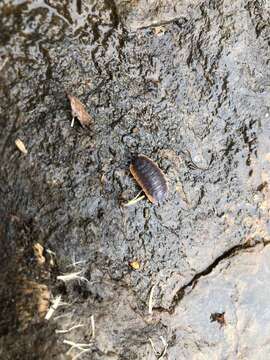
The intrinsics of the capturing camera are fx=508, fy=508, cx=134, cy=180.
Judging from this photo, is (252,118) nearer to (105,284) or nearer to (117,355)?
(105,284)

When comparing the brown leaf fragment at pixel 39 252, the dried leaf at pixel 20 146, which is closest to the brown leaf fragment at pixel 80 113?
the dried leaf at pixel 20 146

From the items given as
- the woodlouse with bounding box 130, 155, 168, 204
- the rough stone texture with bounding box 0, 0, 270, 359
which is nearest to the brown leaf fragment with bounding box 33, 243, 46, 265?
the rough stone texture with bounding box 0, 0, 270, 359

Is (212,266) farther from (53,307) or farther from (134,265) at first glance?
(53,307)

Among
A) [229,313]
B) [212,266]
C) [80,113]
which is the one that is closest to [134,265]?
[212,266]

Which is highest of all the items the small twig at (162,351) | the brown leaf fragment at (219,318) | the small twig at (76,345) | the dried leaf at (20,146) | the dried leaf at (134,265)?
the dried leaf at (20,146)

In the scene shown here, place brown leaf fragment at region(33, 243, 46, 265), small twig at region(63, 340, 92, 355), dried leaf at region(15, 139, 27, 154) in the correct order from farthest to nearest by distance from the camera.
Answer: dried leaf at region(15, 139, 27, 154), brown leaf fragment at region(33, 243, 46, 265), small twig at region(63, 340, 92, 355)

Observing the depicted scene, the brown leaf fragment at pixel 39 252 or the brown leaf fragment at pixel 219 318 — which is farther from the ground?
the brown leaf fragment at pixel 39 252

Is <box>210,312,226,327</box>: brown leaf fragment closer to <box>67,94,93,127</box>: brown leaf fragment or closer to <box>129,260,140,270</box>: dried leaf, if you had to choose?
<box>129,260,140,270</box>: dried leaf

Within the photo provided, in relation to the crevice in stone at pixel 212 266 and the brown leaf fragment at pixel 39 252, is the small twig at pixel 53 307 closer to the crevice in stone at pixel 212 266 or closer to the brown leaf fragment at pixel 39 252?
the brown leaf fragment at pixel 39 252
